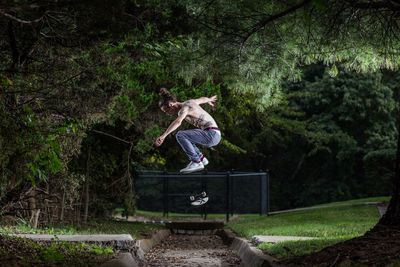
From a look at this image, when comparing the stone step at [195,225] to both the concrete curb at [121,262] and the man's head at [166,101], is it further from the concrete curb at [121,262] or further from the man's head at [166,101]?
the man's head at [166,101]

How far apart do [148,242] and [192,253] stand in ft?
4.37

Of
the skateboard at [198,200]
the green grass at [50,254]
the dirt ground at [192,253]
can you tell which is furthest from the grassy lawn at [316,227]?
the green grass at [50,254]

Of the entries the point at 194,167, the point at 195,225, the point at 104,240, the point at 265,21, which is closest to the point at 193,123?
the point at 194,167

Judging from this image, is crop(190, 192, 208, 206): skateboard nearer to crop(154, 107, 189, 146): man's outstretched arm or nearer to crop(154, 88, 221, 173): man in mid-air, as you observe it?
crop(154, 88, 221, 173): man in mid-air

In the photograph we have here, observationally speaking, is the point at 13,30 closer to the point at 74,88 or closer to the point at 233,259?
the point at 74,88

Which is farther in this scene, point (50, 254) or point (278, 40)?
point (278, 40)

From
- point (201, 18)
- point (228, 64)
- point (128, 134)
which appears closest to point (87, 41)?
point (201, 18)

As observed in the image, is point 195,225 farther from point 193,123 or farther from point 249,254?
point 193,123

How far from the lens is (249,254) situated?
12.7 metres

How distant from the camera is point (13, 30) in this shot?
25.9 feet

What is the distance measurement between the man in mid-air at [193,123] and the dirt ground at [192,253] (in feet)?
13.1

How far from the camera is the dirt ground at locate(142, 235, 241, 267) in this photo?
1330cm

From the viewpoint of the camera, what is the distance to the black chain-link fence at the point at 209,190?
27.0m

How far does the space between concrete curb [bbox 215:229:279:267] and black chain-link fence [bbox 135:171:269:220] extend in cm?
820
